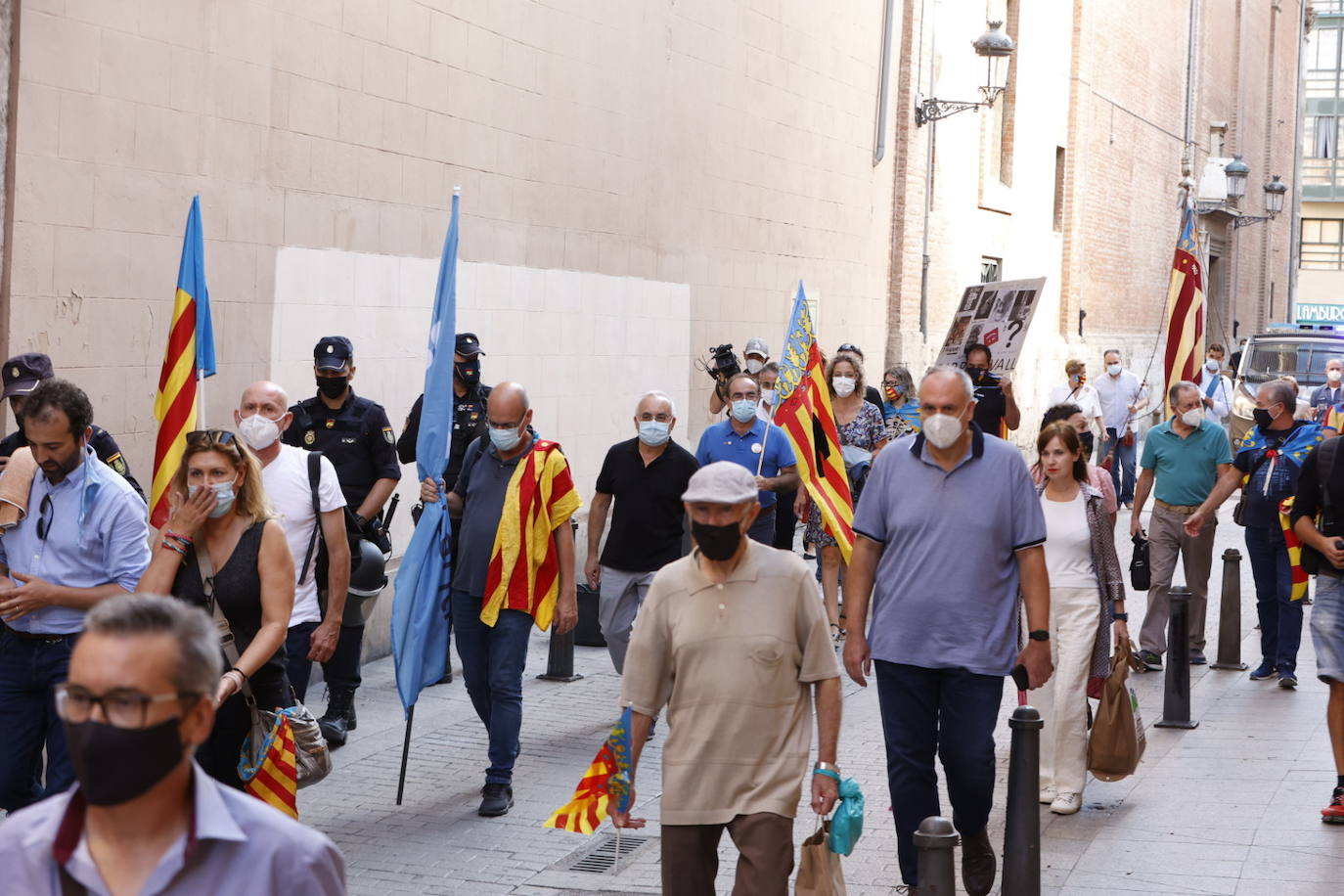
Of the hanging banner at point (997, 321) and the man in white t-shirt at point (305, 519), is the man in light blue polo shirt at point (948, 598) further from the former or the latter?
the hanging banner at point (997, 321)

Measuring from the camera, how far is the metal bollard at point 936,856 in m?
5.18

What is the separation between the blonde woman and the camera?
5.60 meters

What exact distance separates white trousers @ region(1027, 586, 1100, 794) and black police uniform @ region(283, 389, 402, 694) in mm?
3587

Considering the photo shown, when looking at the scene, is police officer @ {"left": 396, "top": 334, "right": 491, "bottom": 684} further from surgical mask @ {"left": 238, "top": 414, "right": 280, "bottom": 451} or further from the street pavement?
surgical mask @ {"left": 238, "top": 414, "right": 280, "bottom": 451}

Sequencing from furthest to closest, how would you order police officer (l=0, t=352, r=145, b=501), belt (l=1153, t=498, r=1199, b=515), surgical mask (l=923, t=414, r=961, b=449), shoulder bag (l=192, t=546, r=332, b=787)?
belt (l=1153, t=498, r=1199, b=515), police officer (l=0, t=352, r=145, b=501), surgical mask (l=923, t=414, r=961, b=449), shoulder bag (l=192, t=546, r=332, b=787)

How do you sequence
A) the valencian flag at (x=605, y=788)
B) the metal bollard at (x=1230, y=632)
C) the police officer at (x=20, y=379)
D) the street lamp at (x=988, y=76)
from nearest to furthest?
the valencian flag at (x=605, y=788) < the police officer at (x=20, y=379) < the metal bollard at (x=1230, y=632) < the street lamp at (x=988, y=76)

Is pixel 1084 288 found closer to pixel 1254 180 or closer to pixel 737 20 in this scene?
pixel 737 20

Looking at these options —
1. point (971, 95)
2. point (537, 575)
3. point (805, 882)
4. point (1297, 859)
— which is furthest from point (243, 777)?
point (971, 95)

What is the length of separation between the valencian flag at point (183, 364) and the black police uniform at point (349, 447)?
717 millimetres

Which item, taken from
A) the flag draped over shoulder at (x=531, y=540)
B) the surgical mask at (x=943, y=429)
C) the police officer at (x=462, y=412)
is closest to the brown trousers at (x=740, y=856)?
the surgical mask at (x=943, y=429)

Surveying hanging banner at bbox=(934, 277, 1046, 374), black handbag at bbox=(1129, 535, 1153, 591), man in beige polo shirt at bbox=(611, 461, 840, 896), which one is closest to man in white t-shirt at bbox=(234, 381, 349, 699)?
man in beige polo shirt at bbox=(611, 461, 840, 896)

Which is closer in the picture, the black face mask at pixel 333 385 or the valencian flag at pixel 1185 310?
the black face mask at pixel 333 385

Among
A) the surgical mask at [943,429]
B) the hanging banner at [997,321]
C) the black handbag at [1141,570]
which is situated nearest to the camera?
the surgical mask at [943,429]

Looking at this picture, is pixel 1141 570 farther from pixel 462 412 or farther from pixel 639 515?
pixel 462 412
